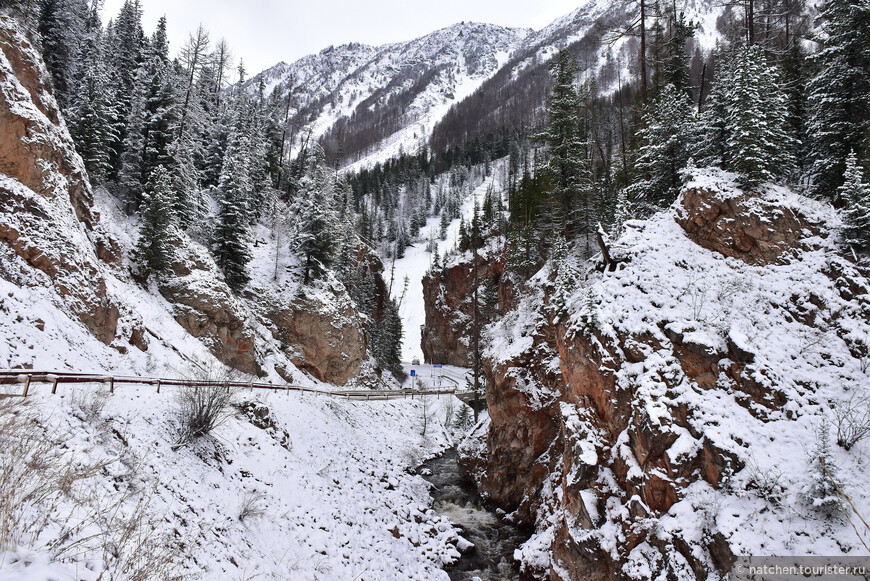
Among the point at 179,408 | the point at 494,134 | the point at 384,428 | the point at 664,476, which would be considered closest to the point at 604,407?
the point at 664,476

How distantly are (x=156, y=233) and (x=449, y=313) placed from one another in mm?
48472

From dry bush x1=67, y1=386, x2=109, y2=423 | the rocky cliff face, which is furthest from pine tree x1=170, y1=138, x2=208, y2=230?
dry bush x1=67, y1=386, x2=109, y2=423

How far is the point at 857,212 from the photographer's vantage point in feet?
37.6

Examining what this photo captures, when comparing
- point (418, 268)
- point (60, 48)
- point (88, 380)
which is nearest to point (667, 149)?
point (88, 380)

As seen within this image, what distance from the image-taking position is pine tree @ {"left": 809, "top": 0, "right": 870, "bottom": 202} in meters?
14.7

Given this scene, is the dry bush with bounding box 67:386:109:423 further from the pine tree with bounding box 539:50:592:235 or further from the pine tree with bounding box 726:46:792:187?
the pine tree with bounding box 539:50:592:235

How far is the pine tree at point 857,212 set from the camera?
444 inches

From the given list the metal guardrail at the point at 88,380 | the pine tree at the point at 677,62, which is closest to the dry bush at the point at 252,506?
the metal guardrail at the point at 88,380

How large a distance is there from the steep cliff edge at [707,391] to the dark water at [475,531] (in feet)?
5.82

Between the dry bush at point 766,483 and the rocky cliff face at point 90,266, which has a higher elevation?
the rocky cliff face at point 90,266

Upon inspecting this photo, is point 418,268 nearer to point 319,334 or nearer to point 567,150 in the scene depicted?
point 319,334

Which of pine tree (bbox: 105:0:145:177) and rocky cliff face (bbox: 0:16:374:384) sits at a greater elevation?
A: pine tree (bbox: 105:0:145:177)

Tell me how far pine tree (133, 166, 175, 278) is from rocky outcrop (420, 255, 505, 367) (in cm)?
4316

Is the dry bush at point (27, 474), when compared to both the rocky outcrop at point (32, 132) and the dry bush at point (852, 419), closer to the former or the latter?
the rocky outcrop at point (32, 132)
